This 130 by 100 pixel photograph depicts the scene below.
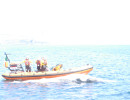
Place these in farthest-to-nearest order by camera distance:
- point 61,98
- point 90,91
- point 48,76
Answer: point 48,76
point 90,91
point 61,98

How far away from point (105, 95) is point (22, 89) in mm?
7507

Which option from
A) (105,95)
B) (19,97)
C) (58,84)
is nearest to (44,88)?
(58,84)

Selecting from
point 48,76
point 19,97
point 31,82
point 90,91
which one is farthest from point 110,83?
point 19,97

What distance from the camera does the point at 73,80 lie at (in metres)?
25.7

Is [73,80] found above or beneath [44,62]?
beneath

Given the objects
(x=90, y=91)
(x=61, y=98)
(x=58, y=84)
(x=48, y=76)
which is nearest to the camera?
(x=61, y=98)

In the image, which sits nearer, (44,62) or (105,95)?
(105,95)

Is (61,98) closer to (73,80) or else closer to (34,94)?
(34,94)

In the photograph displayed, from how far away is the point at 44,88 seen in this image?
23156 millimetres

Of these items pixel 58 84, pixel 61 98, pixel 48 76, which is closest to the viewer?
pixel 61 98

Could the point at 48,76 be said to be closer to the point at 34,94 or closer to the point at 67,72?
the point at 67,72

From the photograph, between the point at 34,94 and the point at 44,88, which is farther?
the point at 44,88

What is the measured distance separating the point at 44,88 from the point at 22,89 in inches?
78.7

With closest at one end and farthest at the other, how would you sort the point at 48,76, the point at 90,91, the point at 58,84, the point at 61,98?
the point at 61,98, the point at 90,91, the point at 58,84, the point at 48,76
